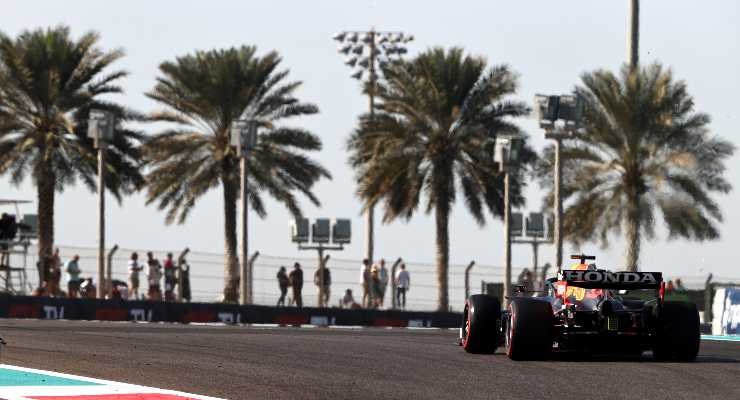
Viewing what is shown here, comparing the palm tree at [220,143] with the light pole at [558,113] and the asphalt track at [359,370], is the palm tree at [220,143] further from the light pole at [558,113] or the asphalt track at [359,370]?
the asphalt track at [359,370]

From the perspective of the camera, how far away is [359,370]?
42.7 ft

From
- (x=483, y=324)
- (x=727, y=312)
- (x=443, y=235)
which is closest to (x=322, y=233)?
(x=443, y=235)

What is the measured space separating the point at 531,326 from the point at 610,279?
3.90 feet

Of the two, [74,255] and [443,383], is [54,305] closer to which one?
[74,255]

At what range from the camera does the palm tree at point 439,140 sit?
45.4m

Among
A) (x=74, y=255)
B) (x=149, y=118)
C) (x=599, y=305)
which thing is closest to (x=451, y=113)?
(x=149, y=118)

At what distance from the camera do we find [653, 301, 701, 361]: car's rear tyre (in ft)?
50.0

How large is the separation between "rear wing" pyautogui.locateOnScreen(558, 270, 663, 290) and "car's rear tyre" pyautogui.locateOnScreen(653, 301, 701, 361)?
419 mm

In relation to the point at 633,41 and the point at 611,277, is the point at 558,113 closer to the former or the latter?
the point at 633,41

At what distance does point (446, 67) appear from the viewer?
1791 inches

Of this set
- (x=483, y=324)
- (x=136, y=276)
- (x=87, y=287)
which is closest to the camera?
(x=483, y=324)

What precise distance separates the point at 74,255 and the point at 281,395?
26.5 m

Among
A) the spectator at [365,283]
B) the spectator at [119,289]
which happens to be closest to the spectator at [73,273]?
the spectator at [119,289]

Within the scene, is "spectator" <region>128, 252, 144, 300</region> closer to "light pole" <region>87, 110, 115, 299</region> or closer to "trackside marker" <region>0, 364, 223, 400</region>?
"light pole" <region>87, 110, 115, 299</region>
